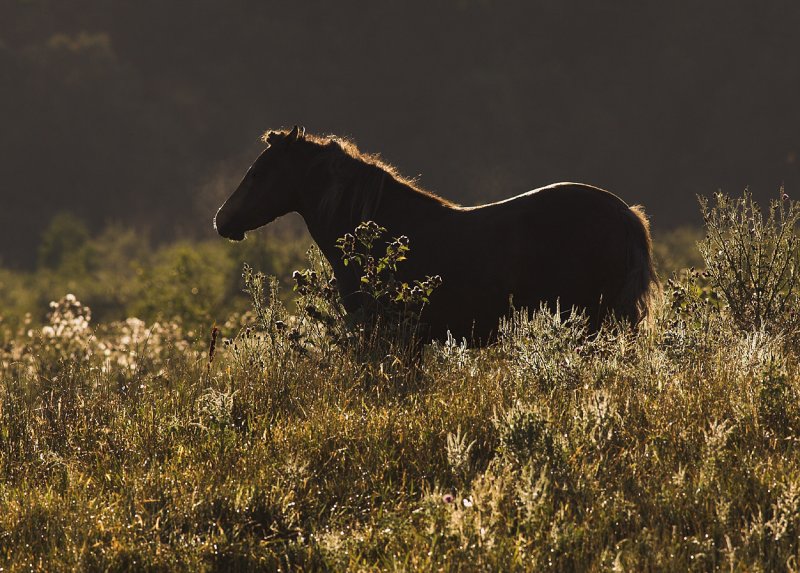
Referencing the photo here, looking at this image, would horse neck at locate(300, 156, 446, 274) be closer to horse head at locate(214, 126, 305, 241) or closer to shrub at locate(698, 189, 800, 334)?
horse head at locate(214, 126, 305, 241)

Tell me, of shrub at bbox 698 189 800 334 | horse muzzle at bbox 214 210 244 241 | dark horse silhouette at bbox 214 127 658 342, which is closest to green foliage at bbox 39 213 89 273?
horse muzzle at bbox 214 210 244 241

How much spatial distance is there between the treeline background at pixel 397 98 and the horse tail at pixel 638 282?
141ft

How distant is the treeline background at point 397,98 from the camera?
187 ft

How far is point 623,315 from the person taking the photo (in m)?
7.75

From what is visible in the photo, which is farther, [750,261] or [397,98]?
[397,98]

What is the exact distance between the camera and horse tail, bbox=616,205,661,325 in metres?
7.71

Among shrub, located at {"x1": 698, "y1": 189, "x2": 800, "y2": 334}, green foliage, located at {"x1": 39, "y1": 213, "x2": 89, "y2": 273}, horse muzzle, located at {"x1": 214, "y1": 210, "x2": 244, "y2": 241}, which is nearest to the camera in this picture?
shrub, located at {"x1": 698, "y1": 189, "x2": 800, "y2": 334}

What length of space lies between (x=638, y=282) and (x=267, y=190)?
3.22 m

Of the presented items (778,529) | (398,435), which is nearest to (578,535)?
(778,529)

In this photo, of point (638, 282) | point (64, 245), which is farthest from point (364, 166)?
point (64, 245)

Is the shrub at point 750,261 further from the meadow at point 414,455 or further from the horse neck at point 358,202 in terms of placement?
the horse neck at point 358,202

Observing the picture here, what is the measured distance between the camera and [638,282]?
25.3 ft

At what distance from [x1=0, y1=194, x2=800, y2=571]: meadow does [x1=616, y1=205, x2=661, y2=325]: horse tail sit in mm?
181

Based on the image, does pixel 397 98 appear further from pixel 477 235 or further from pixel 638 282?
pixel 638 282
